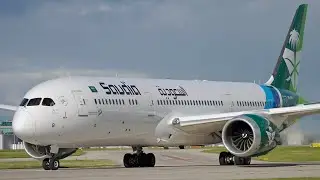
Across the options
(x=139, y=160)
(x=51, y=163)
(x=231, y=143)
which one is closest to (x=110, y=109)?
(x=51, y=163)

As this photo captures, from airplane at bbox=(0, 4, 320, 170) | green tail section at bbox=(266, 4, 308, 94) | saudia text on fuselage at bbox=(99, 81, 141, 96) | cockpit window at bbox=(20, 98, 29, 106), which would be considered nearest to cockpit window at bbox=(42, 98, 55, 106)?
airplane at bbox=(0, 4, 320, 170)

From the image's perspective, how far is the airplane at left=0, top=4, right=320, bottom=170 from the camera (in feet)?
115

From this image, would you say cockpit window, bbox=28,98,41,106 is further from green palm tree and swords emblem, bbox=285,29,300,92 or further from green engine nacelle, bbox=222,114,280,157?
green palm tree and swords emblem, bbox=285,29,300,92

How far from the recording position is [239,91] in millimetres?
46219

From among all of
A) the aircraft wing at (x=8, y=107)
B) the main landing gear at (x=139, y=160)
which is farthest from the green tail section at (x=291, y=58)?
the aircraft wing at (x=8, y=107)

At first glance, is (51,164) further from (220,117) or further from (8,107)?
(220,117)

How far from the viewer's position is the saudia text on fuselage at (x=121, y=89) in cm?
3759

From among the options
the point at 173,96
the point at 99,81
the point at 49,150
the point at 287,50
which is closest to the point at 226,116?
the point at 173,96

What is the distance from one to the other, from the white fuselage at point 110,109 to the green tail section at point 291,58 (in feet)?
22.4

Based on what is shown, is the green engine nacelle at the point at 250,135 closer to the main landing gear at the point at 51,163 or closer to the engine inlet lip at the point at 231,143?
the engine inlet lip at the point at 231,143

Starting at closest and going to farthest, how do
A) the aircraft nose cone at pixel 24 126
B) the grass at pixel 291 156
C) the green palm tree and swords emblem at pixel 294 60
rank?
1. the aircraft nose cone at pixel 24 126
2. the green palm tree and swords emblem at pixel 294 60
3. the grass at pixel 291 156

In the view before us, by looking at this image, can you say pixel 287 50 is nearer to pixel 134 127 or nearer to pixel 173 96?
pixel 173 96

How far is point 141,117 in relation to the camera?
126 feet

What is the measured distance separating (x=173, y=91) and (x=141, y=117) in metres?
3.92
